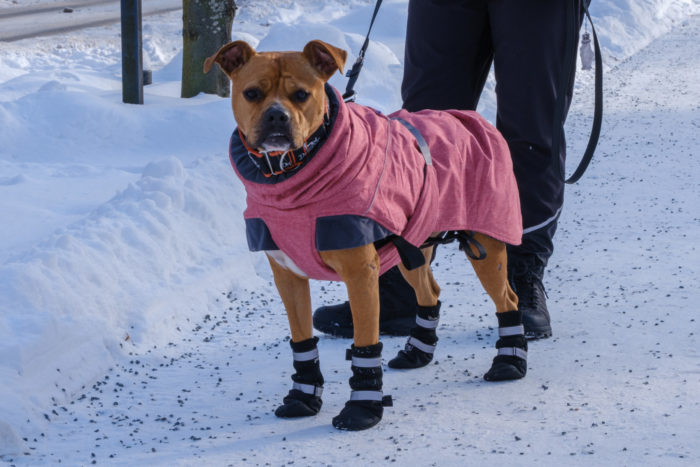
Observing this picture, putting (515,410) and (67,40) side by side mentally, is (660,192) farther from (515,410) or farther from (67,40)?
(67,40)

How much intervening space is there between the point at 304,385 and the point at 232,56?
1.23 m

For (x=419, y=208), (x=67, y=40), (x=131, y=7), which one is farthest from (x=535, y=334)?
(x=67, y=40)

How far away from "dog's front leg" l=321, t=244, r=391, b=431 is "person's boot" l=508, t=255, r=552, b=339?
1175 millimetres

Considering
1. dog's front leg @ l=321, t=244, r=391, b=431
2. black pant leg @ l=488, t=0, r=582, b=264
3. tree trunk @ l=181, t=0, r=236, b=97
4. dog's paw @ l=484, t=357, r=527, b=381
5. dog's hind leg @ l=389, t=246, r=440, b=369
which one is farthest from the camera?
tree trunk @ l=181, t=0, r=236, b=97

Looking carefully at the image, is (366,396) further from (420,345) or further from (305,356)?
(420,345)

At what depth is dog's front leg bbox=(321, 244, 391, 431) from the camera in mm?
3043

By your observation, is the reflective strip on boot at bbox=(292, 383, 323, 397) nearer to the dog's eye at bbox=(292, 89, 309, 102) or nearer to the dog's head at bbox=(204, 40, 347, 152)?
the dog's head at bbox=(204, 40, 347, 152)

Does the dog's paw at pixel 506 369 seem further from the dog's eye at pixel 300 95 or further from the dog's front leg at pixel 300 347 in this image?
the dog's eye at pixel 300 95

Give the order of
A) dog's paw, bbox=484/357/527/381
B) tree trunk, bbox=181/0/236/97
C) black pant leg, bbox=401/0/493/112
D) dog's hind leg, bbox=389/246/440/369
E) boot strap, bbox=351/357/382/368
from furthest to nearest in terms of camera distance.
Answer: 1. tree trunk, bbox=181/0/236/97
2. black pant leg, bbox=401/0/493/112
3. dog's hind leg, bbox=389/246/440/369
4. dog's paw, bbox=484/357/527/381
5. boot strap, bbox=351/357/382/368

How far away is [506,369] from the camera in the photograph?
3.60 metres

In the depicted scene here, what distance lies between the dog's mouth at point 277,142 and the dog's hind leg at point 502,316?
1064 mm

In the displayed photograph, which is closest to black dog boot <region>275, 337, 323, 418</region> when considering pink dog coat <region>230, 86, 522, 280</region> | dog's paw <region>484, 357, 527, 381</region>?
pink dog coat <region>230, 86, 522, 280</region>

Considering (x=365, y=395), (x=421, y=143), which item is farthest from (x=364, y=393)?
(x=421, y=143)

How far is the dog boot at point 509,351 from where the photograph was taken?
142 inches
